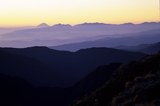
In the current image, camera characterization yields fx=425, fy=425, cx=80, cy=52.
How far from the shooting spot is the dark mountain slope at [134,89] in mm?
22000

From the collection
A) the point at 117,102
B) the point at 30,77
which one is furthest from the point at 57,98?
the point at 117,102

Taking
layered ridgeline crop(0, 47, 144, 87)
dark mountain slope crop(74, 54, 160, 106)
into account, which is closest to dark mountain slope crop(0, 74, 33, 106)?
layered ridgeline crop(0, 47, 144, 87)

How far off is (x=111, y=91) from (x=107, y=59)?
548 feet

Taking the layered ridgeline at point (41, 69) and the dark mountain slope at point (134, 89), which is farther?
the layered ridgeline at point (41, 69)

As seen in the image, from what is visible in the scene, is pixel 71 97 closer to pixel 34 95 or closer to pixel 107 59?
A: pixel 34 95

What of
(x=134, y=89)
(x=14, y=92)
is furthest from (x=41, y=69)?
(x=134, y=89)

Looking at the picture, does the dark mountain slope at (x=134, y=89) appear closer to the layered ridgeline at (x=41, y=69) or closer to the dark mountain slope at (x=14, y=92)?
the dark mountain slope at (x=14, y=92)

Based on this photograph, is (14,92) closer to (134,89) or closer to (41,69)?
(41,69)

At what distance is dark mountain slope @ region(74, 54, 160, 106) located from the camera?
866 inches

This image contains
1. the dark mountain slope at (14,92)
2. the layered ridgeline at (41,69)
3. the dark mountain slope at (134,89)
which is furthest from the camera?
the layered ridgeline at (41,69)

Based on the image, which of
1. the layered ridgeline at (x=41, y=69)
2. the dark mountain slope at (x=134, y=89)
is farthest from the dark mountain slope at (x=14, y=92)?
the dark mountain slope at (x=134, y=89)

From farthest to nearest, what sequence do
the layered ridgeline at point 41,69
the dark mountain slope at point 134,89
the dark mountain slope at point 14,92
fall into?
the layered ridgeline at point 41,69 < the dark mountain slope at point 14,92 < the dark mountain slope at point 134,89

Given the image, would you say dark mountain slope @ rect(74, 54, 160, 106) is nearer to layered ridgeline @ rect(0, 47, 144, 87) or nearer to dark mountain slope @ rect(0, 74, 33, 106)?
dark mountain slope @ rect(0, 74, 33, 106)

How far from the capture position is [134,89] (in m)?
24.1
